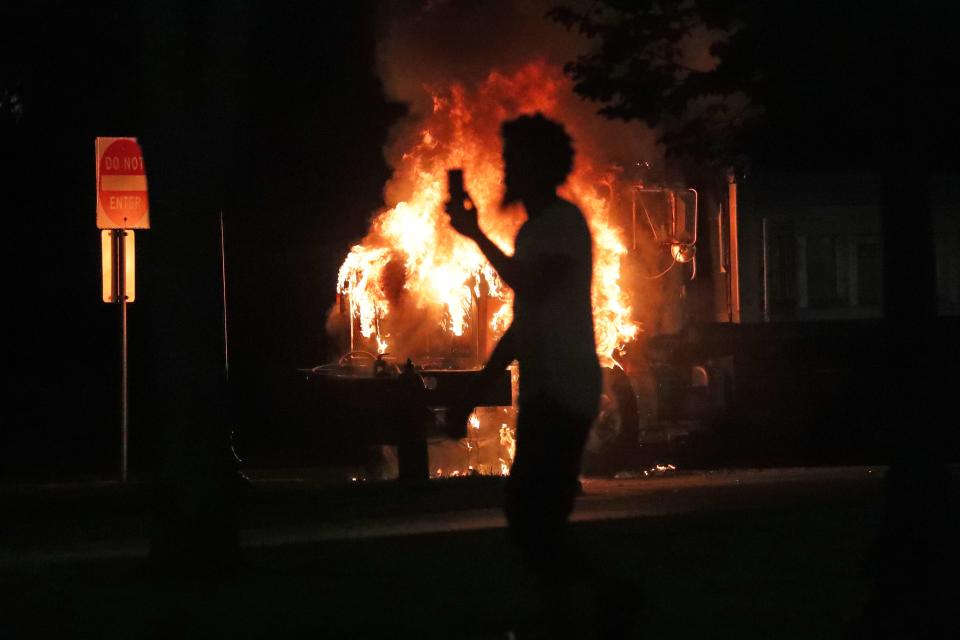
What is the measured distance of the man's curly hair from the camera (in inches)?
243

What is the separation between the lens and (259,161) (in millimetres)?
26625

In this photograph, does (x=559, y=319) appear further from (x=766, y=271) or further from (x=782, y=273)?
(x=782, y=273)

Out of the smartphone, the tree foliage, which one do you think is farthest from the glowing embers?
the smartphone

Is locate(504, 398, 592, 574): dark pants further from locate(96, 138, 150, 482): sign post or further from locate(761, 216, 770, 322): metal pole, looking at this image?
locate(761, 216, 770, 322): metal pole

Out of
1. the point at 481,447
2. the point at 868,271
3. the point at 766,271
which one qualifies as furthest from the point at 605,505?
the point at 868,271

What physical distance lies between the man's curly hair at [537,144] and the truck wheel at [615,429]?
967 cm

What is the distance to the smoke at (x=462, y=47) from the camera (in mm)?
18141

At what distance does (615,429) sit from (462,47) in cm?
535

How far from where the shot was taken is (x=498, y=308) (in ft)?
51.8

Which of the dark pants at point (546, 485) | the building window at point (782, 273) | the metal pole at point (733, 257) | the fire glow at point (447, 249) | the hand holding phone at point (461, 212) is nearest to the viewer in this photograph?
the dark pants at point (546, 485)

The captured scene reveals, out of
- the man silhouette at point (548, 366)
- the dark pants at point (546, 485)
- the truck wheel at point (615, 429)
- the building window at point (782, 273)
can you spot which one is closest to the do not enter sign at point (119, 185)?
the truck wheel at point (615, 429)

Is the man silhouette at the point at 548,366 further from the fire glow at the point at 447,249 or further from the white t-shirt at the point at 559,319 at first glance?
the fire glow at the point at 447,249

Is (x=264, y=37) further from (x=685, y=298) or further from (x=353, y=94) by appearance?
(x=685, y=298)

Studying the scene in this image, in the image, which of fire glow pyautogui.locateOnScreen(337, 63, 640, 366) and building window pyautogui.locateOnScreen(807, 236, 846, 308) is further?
building window pyautogui.locateOnScreen(807, 236, 846, 308)
